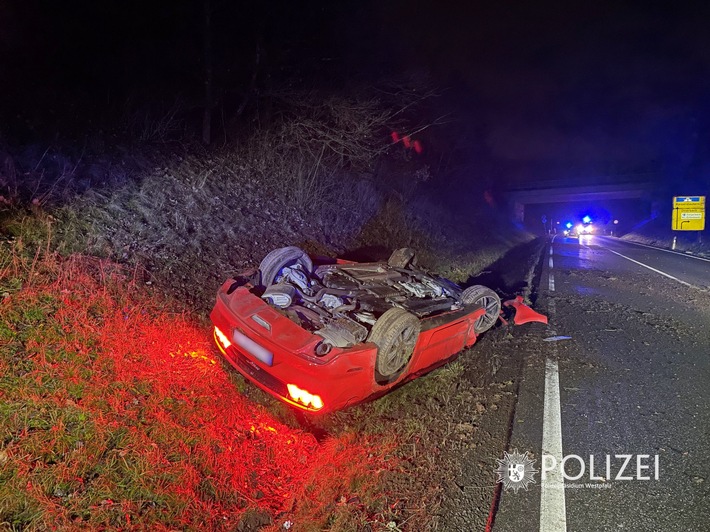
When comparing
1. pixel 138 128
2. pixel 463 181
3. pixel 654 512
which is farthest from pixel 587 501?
pixel 463 181

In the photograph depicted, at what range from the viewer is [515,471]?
2.88 m

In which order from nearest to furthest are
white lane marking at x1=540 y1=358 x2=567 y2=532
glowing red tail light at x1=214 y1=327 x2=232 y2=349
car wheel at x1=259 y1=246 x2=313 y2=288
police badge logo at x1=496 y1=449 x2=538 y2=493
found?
white lane marking at x1=540 y1=358 x2=567 y2=532, police badge logo at x1=496 y1=449 x2=538 y2=493, glowing red tail light at x1=214 y1=327 x2=232 y2=349, car wheel at x1=259 y1=246 x2=313 y2=288

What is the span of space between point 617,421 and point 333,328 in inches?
101

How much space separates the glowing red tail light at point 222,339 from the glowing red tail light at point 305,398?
2.93 feet

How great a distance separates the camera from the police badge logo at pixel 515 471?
9.04ft

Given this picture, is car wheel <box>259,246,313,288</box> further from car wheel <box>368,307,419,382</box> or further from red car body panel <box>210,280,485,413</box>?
car wheel <box>368,307,419,382</box>

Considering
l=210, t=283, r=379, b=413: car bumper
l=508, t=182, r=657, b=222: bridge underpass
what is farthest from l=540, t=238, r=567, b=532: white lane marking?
l=508, t=182, r=657, b=222: bridge underpass

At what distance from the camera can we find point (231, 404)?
3.49 m

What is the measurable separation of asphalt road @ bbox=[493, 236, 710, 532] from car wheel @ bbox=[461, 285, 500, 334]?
0.63m

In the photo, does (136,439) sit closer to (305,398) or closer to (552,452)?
(305,398)

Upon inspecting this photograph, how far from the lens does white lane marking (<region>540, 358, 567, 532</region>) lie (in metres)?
2.42

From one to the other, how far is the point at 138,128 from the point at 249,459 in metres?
7.41

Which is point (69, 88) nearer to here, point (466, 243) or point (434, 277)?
point (434, 277)

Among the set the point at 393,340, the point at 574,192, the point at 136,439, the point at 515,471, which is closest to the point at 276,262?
the point at 393,340
